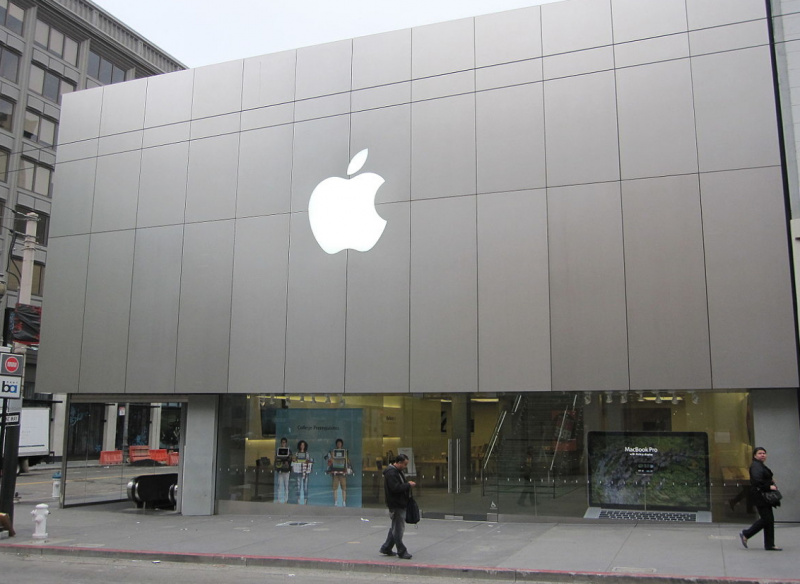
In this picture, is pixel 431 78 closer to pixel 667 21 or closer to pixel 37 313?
pixel 667 21

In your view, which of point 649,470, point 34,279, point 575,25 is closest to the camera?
point 649,470

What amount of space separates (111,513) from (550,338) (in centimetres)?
1262

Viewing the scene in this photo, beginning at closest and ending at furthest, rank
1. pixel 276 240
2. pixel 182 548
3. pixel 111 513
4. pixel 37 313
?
1. pixel 182 548
2. pixel 37 313
3. pixel 276 240
4. pixel 111 513

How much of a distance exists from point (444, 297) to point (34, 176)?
1483 inches

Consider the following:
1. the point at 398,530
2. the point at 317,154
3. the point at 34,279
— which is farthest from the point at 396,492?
the point at 34,279

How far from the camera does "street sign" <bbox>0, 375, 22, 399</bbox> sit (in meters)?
15.3

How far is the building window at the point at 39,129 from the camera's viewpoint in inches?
1769

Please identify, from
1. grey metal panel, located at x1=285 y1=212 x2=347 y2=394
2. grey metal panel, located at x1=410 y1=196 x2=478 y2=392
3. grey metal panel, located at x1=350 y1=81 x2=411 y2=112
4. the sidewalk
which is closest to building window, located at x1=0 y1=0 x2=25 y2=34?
grey metal panel, located at x1=350 y1=81 x2=411 y2=112

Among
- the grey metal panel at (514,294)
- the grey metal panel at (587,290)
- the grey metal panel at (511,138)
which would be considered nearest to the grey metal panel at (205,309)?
the grey metal panel at (514,294)

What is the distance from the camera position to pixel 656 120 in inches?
591

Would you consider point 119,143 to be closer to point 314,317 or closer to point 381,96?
point 381,96

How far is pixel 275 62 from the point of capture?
62.5 ft

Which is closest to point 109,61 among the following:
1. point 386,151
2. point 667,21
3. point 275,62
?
point 275,62

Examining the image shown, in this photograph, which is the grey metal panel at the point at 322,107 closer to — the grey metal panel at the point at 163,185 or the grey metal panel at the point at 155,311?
the grey metal panel at the point at 163,185
